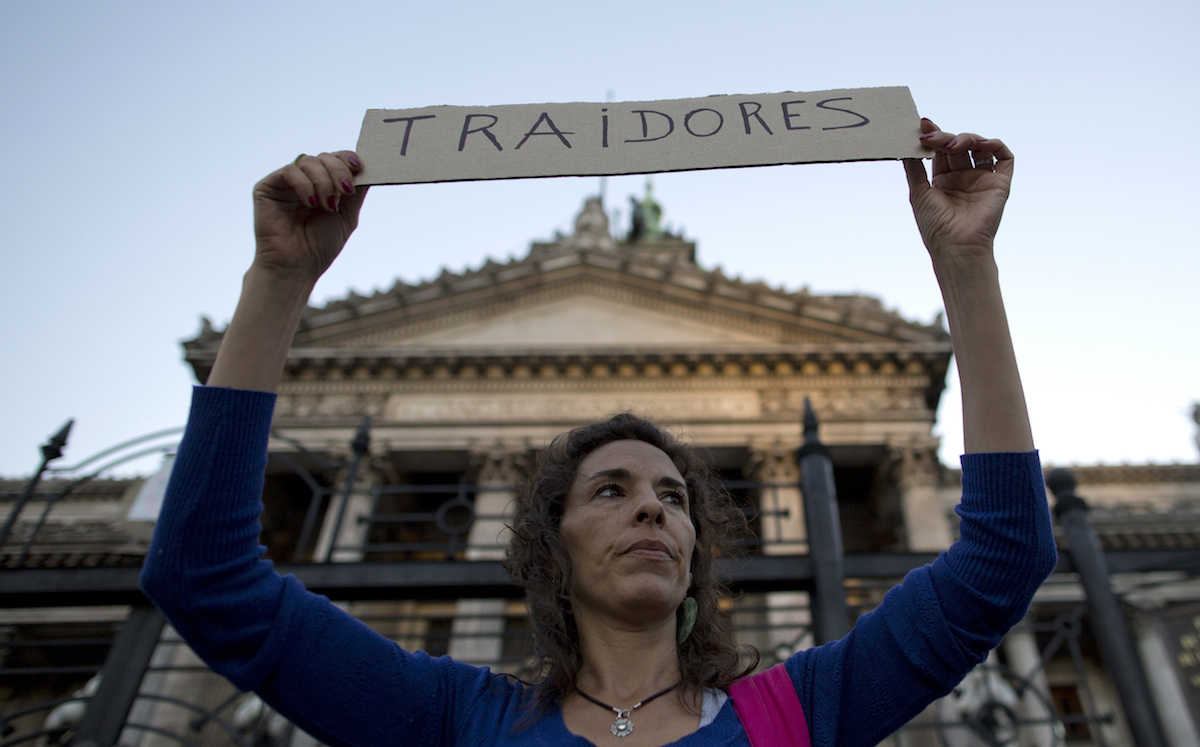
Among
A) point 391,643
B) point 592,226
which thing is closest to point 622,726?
point 391,643

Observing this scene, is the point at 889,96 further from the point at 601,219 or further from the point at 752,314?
the point at 601,219

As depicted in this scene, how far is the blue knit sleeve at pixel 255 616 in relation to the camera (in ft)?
4.91

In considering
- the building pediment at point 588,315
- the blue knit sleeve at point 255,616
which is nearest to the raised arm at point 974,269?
the blue knit sleeve at point 255,616

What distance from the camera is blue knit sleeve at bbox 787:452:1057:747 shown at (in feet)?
5.40

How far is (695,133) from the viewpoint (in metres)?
2.00

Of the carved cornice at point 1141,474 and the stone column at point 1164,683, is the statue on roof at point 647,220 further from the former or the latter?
the stone column at point 1164,683

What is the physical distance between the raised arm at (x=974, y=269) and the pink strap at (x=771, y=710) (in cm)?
73

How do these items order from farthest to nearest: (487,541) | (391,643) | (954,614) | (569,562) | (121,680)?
1. (487,541)
2. (121,680)
3. (569,562)
4. (391,643)
5. (954,614)

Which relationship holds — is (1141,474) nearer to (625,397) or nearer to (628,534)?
(625,397)

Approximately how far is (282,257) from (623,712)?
133cm

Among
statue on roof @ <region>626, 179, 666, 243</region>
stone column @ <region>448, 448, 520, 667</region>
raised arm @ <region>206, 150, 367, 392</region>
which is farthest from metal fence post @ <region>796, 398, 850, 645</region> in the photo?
statue on roof @ <region>626, 179, 666, 243</region>

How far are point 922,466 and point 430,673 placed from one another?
19.1 m

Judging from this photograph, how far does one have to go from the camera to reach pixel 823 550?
13.0ft

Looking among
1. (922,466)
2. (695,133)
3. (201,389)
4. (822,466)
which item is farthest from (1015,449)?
(922,466)
